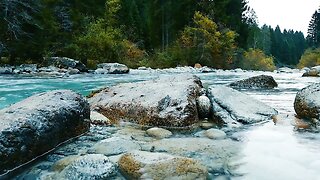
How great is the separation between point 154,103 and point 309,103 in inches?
77.5

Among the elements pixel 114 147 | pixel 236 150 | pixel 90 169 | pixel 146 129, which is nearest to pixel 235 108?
pixel 146 129

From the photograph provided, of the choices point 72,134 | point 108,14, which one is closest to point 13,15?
point 108,14

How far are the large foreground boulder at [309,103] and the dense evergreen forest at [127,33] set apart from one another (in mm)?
14944

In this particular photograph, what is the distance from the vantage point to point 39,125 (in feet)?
9.88

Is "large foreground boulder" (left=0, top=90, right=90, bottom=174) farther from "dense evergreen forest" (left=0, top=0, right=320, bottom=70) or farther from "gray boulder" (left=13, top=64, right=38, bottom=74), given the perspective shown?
"dense evergreen forest" (left=0, top=0, right=320, bottom=70)

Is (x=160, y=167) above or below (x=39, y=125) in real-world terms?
below

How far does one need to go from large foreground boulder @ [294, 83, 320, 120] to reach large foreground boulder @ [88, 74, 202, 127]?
1.35 metres

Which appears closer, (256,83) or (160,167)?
(160,167)

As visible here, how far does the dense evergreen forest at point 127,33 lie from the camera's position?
17.4 metres

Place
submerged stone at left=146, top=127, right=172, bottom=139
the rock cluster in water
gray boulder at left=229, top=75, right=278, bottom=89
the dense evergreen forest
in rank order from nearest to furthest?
the rock cluster in water < submerged stone at left=146, top=127, right=172, bottom=139 < gray boulder at left=229, top=75, right=278, bottom=89 < the dense evergreen forest

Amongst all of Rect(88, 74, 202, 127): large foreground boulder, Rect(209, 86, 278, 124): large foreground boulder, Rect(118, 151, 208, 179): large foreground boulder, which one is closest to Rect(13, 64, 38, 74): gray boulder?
Rect(88, 74, 202, 127): large foreground boulder

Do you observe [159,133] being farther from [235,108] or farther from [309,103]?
[309,103]

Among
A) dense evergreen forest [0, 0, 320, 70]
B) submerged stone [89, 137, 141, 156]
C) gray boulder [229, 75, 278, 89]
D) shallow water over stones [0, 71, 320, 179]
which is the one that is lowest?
shallow water over stones [0, 71, 320, 179]

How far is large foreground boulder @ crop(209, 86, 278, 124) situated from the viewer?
4.33 metres
